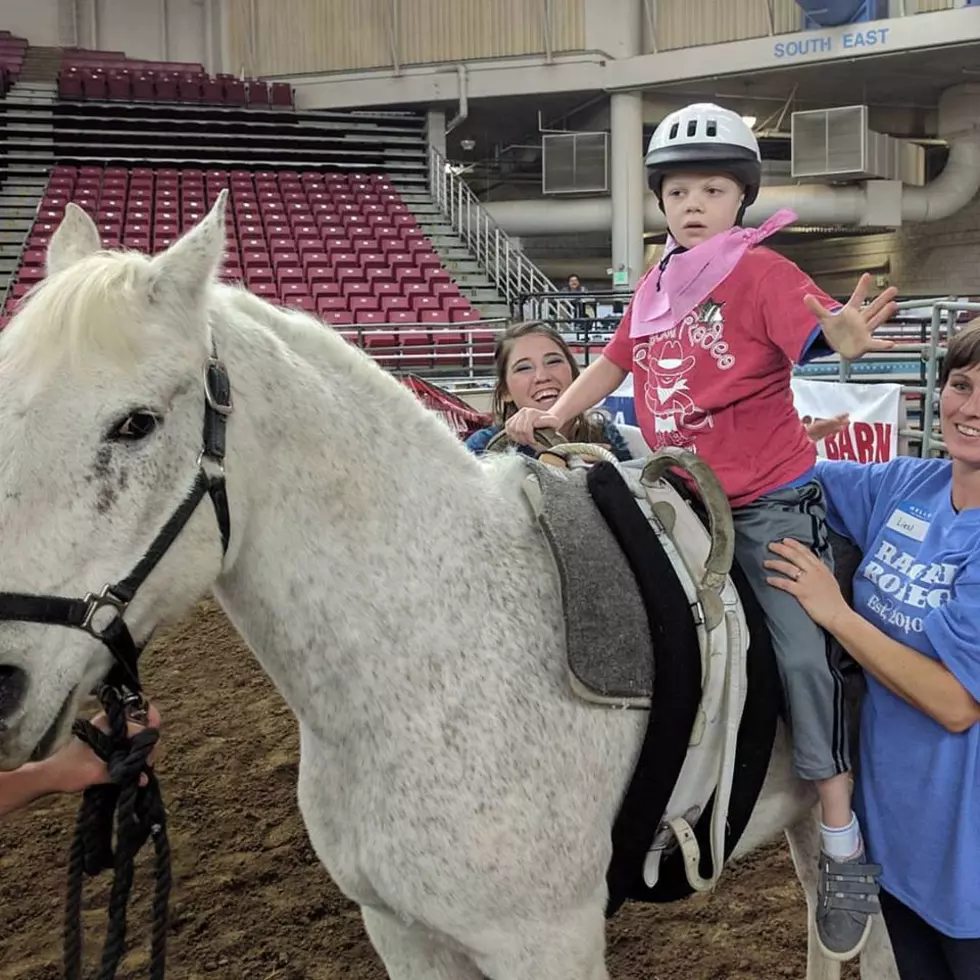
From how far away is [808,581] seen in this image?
5.07 feet

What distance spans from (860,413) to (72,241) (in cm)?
531

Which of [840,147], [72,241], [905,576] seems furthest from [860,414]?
[840,147]

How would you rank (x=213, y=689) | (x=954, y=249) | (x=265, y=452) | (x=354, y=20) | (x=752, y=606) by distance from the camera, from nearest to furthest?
(x=265, y=452), (x=752, y=606), (x=213, y=689), (x=354, y=20), (x=954, y=249)

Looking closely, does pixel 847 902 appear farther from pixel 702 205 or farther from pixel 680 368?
pixel 702 205

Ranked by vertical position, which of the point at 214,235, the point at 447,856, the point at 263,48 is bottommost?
the point at 447,856

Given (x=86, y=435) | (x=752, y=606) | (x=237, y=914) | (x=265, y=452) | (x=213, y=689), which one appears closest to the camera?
(x=86, y=435)

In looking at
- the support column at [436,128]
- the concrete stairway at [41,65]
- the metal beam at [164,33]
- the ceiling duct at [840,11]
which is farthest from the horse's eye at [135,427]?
the metal beam at [164,33]

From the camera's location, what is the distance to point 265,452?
4.05 ft

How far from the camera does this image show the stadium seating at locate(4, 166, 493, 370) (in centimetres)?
1080

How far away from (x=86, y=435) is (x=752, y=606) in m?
1.18

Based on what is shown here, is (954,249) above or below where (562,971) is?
above

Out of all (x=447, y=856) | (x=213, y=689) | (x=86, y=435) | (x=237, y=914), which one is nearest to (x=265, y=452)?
(x=86, y=435)

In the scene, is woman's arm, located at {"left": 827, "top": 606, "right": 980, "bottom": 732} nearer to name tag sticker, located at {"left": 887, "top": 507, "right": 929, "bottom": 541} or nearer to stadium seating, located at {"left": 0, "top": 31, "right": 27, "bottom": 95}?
name tag sticker, located at {"left": 887, "top": 507, "right": 929, "bottom": 541}

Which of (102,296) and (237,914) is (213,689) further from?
(102,296)
